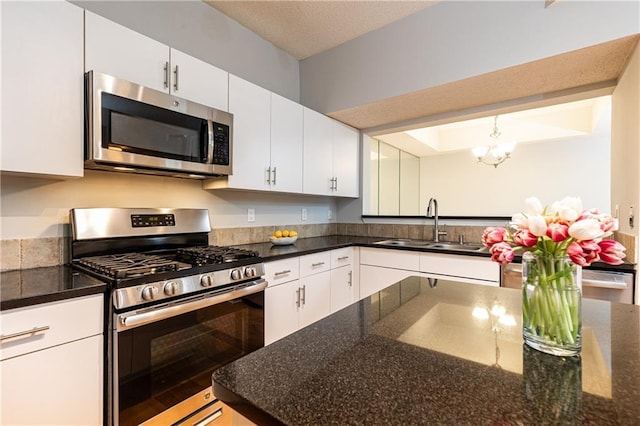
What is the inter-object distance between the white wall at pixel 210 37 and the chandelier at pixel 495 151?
2.77 metres

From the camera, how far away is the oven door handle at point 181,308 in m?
1.26

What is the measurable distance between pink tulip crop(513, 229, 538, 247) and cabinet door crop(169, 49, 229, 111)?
1.85m

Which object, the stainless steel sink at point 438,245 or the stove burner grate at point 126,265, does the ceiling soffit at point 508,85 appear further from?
the stove burner grate at point 126,265

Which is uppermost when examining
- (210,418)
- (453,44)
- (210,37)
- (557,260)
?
(210,37)

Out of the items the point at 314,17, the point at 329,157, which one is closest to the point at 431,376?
the point at 329,157

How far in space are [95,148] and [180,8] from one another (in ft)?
4.45

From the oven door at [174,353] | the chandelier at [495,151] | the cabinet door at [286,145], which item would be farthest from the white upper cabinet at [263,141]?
the chandelier at [495,151]

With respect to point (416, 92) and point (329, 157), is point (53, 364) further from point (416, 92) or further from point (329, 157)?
point (416, 92)

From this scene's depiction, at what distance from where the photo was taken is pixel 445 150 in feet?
18.2

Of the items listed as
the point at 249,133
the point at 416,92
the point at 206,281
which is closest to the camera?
the point at 206,281

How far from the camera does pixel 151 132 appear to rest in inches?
65.6

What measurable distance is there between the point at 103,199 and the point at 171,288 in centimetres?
81

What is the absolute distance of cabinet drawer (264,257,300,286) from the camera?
79.4 inches

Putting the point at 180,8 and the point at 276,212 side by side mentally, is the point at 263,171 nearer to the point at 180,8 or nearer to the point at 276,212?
the point at 276,212
